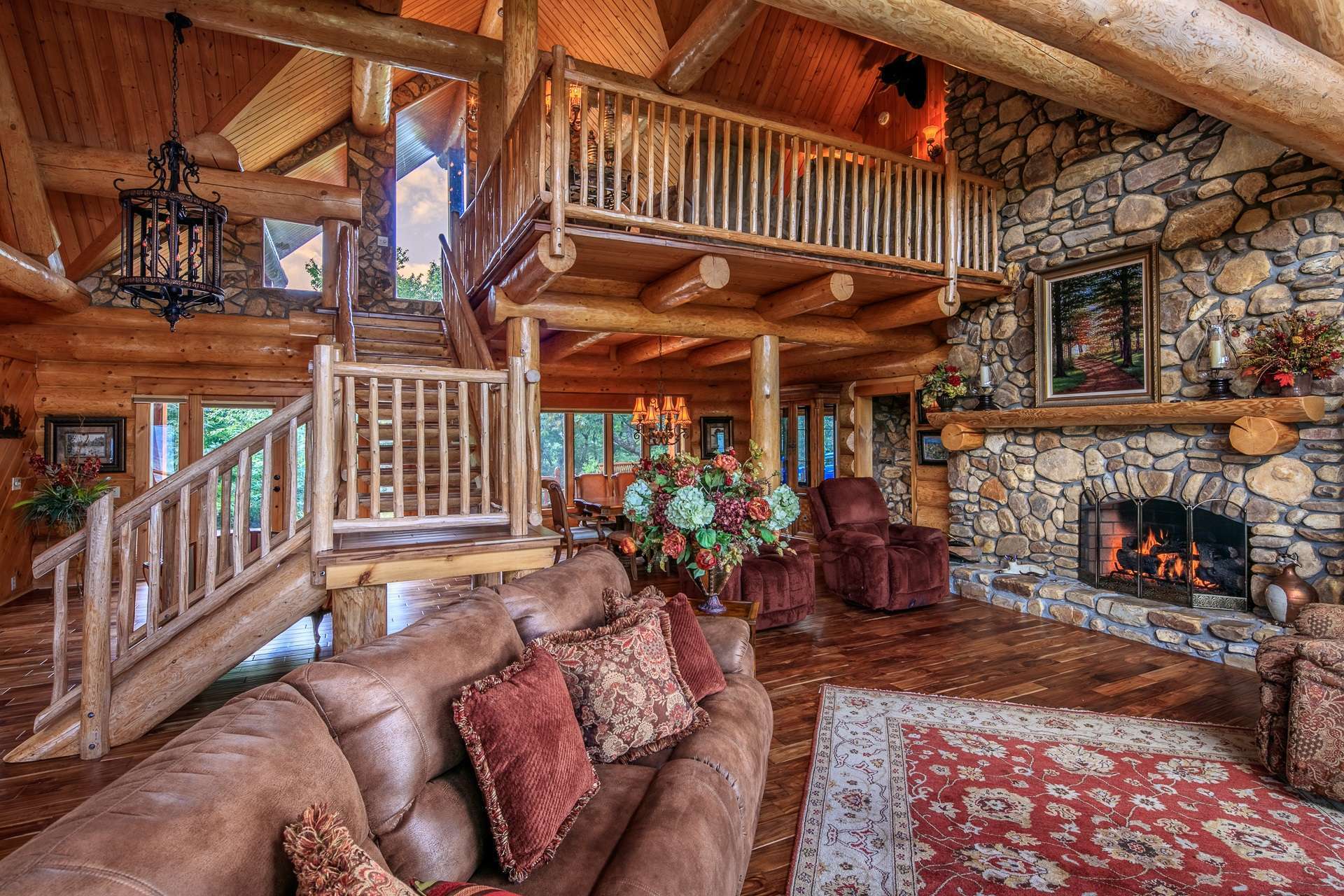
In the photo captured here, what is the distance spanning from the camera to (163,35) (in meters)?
4.78

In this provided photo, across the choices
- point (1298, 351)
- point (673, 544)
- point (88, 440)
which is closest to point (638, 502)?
point (673, 544)

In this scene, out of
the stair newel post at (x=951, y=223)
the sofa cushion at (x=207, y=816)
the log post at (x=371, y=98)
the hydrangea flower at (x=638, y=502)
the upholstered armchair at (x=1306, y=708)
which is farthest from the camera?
the log post at (x=371, y=98)

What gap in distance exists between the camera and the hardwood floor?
2518 mm

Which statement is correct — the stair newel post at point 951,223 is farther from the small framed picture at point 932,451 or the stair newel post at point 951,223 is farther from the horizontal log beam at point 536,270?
the horizontal log beam at point 536,270

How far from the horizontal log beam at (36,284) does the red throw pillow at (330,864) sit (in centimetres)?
542

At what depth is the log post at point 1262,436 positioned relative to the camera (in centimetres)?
393

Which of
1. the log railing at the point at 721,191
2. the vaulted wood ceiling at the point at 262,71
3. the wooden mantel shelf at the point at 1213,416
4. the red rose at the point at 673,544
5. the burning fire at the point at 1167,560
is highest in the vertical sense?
the vaulted wood ceiling at the point at 262,71

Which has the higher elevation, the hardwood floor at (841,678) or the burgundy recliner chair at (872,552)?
the burgundy recliner chair at (872,552)

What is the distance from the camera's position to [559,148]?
3.92m

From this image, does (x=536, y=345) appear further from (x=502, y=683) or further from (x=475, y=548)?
(x=502, y=683)

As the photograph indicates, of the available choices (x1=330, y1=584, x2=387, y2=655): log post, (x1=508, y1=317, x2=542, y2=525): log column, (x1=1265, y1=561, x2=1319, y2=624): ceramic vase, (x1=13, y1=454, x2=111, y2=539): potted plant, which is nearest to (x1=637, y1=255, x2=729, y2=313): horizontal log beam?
(x1=508, y1=317, x2=542, y2=525): log column

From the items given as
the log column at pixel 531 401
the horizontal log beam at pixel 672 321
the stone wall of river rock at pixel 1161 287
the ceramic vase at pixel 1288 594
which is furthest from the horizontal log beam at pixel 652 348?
the ceramic vase at pixel 1288 594

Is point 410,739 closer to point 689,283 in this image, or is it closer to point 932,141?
point 689,283

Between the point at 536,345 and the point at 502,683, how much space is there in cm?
393
